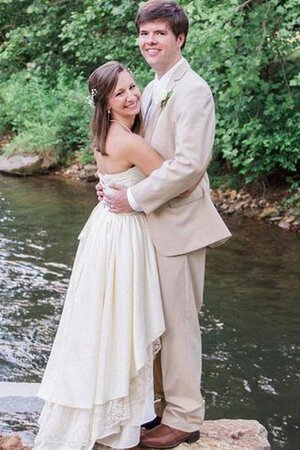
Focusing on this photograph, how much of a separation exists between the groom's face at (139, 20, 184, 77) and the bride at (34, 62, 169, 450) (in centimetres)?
13

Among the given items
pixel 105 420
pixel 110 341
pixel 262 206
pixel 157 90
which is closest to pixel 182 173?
pixel 157 90

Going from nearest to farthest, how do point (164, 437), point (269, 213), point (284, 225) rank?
point (164, 437) < point (284, 225) < point (269, 213)

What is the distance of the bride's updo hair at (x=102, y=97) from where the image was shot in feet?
8.55

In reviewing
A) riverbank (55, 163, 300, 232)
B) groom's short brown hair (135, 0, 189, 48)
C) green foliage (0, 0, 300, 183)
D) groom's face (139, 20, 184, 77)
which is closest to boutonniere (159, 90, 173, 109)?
groom's face (139, 20, 184, 77)

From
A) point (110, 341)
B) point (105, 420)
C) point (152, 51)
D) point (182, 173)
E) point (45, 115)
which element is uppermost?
point (152, 51)

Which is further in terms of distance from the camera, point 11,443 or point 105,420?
point 11,443

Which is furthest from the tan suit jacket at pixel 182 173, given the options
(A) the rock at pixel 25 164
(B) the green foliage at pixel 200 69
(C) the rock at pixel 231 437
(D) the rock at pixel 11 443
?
(A) the rock at pixel 25 164

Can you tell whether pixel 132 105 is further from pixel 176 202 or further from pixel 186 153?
pixel 176 202

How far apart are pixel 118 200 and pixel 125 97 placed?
39 cm

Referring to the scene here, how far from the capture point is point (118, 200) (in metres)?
2.67

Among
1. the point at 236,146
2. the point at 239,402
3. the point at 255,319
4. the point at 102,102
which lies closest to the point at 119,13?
the point at 236,146

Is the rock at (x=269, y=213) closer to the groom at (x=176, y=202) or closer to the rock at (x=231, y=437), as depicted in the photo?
the rock at (x=231, y=437)

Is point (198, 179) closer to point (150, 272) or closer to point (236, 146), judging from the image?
point (150, 272)

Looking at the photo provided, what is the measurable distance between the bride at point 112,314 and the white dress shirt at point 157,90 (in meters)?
0.08
